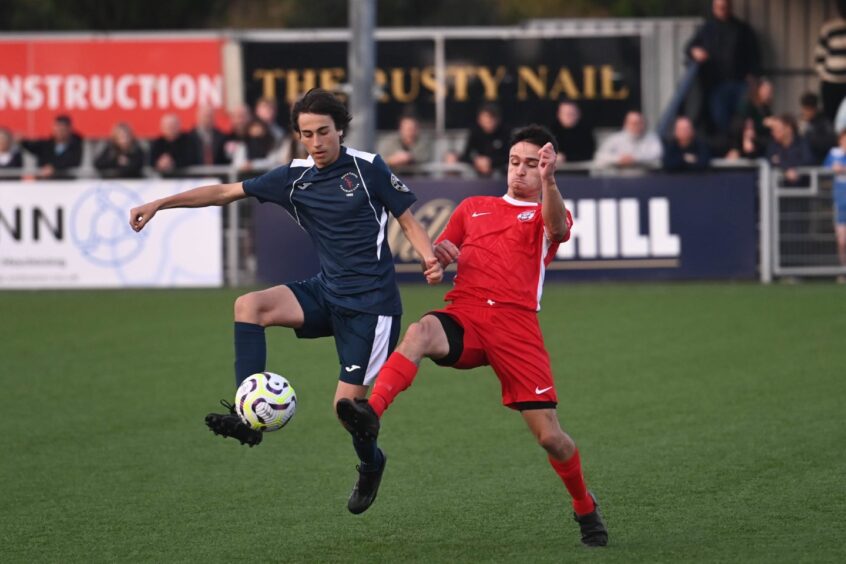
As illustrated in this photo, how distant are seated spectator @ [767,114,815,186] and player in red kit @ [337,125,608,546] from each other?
10.8 metres

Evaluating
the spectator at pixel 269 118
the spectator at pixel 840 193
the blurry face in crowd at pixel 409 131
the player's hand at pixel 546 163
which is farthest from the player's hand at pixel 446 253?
the spectator at pixel 269 118

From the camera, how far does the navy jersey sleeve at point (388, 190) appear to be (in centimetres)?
705

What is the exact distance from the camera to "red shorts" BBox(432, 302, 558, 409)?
668 centimetres

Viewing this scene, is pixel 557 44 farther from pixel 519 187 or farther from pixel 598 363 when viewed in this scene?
pixel 519 187

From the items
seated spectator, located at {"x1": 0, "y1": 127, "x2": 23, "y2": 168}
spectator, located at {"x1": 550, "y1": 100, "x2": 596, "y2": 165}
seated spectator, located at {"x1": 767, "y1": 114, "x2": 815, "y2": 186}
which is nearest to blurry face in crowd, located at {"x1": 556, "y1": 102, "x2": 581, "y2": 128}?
spectator, located at {"x1": 550, "y1": 100, "x2": 596, "y2": 165}

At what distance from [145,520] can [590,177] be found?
10253 mm

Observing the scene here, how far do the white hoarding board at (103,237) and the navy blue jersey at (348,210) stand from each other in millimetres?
10074

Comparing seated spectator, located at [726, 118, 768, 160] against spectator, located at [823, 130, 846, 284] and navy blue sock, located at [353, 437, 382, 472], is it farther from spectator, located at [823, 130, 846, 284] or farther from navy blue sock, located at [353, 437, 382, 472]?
navy blue sock, located at [353, 437, 382, 472]

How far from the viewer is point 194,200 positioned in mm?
7066

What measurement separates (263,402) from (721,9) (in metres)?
14.2

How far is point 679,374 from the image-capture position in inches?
464

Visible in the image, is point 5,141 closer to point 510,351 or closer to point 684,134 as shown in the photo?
point 684,134

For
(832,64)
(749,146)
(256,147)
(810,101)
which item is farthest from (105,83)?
(832,64)

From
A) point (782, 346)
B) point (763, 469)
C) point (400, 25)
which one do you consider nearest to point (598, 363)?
point (782, 346)
